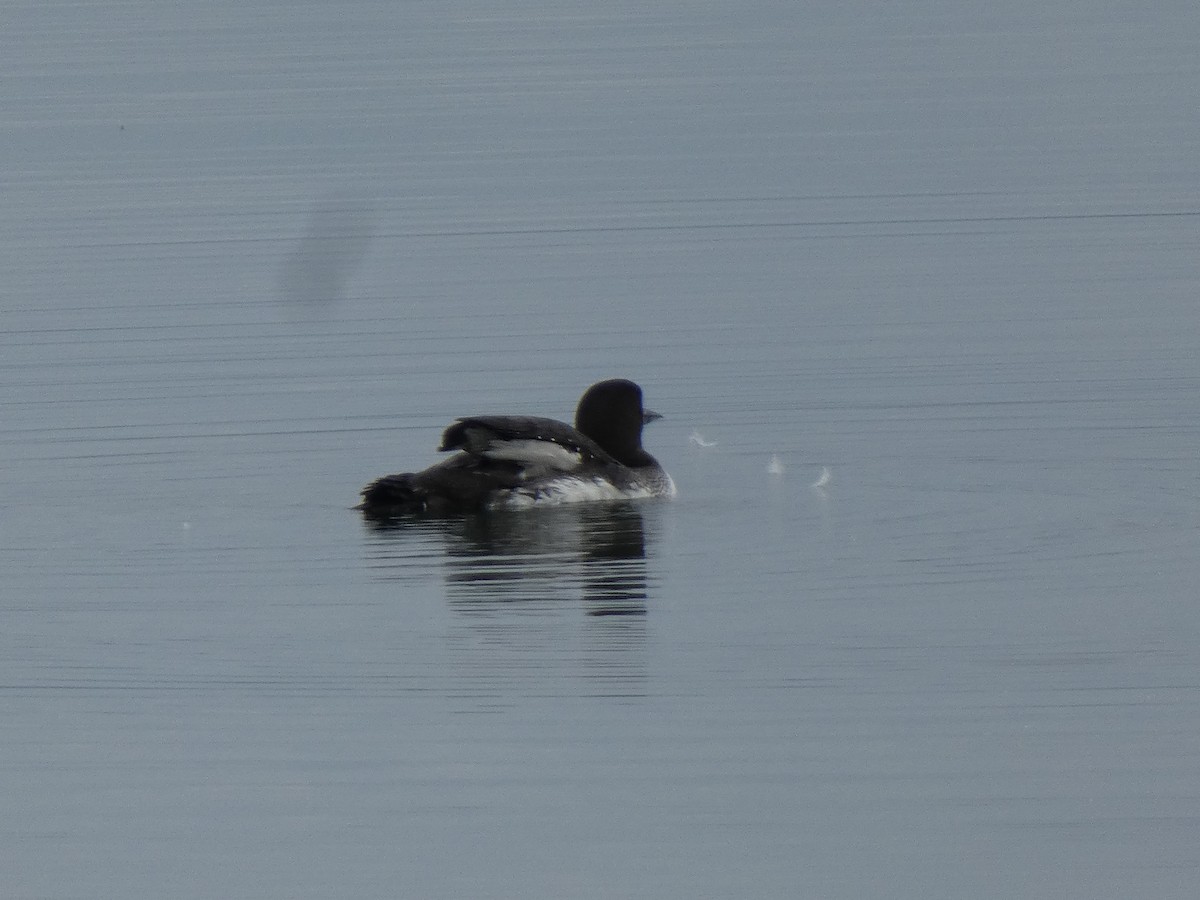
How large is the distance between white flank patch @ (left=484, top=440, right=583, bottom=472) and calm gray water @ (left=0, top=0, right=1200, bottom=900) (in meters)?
0.23

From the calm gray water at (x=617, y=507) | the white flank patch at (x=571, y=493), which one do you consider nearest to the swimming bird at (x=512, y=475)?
the white flank patch at (x=571, y=493)

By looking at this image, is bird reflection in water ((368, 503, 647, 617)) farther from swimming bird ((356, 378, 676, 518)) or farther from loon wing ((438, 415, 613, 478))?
loon wing ((438, 415, 613, 478))

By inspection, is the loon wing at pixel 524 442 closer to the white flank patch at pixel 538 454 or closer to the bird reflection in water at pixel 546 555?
the white flank patch at pixel 538 454

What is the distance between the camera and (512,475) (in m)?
13.0

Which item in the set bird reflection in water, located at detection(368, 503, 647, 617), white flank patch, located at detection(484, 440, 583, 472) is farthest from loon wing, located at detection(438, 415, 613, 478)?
bird reflection in water, located at detection(368, 503, 647, 617)

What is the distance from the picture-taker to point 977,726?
9062mm

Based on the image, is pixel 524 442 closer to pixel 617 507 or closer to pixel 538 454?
pixel 538 454

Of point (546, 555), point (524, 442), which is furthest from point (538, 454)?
point (546, 555)

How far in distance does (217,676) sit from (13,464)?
4527 mm

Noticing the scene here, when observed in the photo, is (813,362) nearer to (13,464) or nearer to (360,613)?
(13,464)

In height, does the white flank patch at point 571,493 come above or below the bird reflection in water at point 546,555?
above

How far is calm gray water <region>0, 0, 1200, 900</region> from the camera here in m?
8.27

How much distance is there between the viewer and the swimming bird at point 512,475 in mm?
12727

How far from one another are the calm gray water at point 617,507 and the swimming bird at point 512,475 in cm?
16
